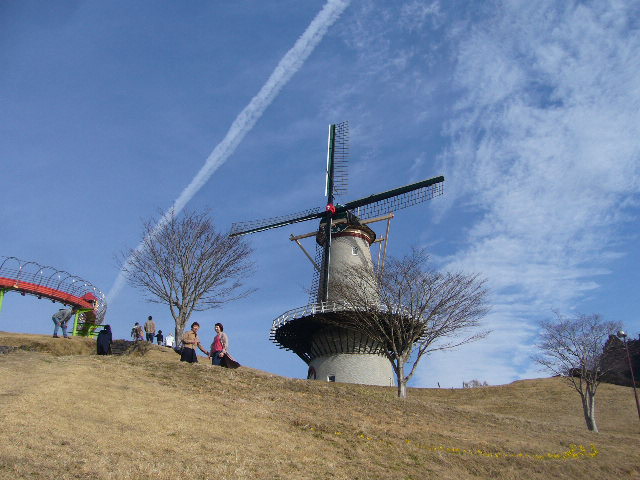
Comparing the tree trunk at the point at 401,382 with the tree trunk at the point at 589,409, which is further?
the tree trunk at the point at 589,409

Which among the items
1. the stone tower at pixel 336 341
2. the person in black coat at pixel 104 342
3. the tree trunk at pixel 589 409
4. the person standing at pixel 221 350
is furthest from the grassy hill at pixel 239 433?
the stone tower at pixel 336 341

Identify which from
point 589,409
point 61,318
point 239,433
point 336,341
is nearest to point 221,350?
point 239,433

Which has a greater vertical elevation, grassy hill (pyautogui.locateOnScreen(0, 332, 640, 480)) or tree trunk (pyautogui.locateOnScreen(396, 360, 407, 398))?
tree trunk (pyautogui.locateOnScreen(396, 360, 407, 398))

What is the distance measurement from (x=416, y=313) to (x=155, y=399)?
18296mm

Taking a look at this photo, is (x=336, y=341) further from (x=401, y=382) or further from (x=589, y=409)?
(x=589, y=409)

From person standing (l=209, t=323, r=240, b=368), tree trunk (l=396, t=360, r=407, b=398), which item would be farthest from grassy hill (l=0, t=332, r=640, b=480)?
tree trunk (l=396, t=360, r=407, b=398)

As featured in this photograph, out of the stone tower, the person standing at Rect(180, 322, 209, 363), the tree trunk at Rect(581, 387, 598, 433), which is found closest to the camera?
the person standing at Rect(180, 322, 209, 363)

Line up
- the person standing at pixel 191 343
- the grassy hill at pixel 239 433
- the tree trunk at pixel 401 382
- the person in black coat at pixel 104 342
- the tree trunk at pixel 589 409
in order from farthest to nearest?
the tree trunk at pixel 589 409
the tree trunk at pixel 401 382
the person in black coat at pixel 104 342
the person standing at pixel 191 343
the grassy hill at pixel 239 433

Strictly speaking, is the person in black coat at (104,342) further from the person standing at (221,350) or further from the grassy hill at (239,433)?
the person standing at (221,350)

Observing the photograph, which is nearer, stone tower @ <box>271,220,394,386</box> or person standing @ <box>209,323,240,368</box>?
person standing @ <box>209,323,240,368</box>

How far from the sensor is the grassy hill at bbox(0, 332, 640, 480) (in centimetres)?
994

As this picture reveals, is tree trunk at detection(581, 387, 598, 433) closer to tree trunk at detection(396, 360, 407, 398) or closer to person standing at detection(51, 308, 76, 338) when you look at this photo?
tree trunk at detection(396, 360, 407, 398)

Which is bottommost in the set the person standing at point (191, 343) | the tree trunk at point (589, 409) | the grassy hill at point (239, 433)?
the grassy hill at point (239, 433)

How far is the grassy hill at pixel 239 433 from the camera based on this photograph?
391 inches
